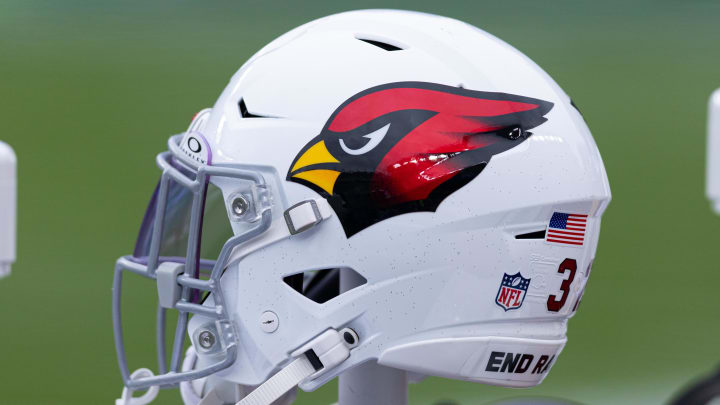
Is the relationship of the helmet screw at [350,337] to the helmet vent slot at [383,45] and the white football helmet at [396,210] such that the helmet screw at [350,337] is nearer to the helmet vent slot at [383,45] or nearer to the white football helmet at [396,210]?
the white football helmet at [396,210]

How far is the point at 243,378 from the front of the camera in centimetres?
155

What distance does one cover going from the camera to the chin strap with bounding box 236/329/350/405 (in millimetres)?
1474

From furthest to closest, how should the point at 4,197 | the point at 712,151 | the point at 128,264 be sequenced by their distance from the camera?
1. the point at 128,264
2. the point at 4,197
3. the point at 712,151

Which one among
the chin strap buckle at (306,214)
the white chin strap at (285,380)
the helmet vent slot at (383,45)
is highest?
the helmet vent slot at (383,45)

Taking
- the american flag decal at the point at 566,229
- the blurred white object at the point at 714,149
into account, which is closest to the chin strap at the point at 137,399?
the american flag decal at the point at 566,229

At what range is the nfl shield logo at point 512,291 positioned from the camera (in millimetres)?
1484

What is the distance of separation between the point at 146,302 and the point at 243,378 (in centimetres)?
183

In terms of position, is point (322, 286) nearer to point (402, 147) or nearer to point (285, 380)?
point (285, 380)

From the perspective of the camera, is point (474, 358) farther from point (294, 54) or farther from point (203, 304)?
point (294, 54)

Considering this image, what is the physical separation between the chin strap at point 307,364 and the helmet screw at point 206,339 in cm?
12

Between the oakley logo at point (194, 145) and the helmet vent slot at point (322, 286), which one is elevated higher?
the oakley logo at point (194, 145)

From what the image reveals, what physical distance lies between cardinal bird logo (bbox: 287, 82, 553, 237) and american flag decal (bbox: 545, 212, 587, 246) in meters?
0.14

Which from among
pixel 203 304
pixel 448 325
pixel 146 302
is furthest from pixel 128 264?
pixel 146 302

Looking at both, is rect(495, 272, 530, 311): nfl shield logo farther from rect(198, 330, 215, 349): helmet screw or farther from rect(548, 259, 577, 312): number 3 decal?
rect(198, 330, 215, 349): helmet screw
